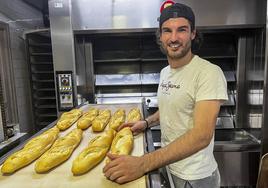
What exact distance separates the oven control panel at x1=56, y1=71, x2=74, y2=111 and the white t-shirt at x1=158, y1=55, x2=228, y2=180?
1536 mm

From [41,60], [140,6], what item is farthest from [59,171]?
[41,60]

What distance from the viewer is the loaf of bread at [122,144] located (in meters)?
1.03

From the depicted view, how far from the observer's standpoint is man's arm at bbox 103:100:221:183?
81cm

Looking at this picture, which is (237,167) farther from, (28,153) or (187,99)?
(28,153)

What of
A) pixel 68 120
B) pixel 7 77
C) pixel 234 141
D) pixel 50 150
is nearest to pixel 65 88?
pixel 7 77

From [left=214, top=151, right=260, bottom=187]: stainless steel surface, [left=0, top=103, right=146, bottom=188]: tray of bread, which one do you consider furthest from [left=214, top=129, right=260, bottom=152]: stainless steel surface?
[left=0, top=103, right=146, bottom=188]: tray of bread

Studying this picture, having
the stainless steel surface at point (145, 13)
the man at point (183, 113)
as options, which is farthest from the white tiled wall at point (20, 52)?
the man at point (183, 113)

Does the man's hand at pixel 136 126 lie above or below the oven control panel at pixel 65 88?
below

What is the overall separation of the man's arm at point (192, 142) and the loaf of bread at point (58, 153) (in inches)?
14.6

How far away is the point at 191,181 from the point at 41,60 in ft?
10.4

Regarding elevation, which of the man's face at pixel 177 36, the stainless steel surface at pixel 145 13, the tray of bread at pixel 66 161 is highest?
the stainless steel surface at pixel 145 13

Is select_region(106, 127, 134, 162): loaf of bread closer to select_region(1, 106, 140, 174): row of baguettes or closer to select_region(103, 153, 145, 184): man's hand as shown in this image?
select_region(1, 106, 140, 174): row of baguettes

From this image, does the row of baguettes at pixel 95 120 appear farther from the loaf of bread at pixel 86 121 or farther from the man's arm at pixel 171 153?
the man's arm at pixel 171 153

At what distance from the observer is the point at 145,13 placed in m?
2.65
